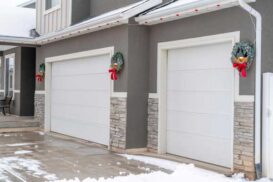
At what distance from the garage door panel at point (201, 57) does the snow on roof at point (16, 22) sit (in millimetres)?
6699

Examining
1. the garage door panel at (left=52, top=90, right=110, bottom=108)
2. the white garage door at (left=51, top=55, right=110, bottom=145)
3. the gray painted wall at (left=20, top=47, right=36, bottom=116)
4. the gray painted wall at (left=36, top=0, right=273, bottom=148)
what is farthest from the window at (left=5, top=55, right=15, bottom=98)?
the gray painted wall at (left=36, top=0, right=273, bottom=148)

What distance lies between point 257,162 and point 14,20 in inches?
434

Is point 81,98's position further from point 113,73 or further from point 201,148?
point 201,148

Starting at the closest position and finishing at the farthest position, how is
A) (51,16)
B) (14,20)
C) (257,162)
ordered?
(257,162) < (51,16) < (14,20)

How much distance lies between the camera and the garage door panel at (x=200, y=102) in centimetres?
745

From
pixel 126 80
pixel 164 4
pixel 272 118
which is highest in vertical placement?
pixel 164 4

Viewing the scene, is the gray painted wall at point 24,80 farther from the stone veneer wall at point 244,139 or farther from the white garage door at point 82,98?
the stone veneer wall at point 244,139

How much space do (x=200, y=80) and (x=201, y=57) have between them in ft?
1.48

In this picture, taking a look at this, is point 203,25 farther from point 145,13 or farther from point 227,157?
point 227,157

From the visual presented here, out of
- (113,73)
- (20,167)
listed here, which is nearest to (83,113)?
(113,73)

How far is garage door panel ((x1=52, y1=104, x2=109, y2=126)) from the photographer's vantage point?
1033 centimetres

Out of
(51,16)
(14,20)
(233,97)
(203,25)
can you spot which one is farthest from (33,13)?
(233,97)

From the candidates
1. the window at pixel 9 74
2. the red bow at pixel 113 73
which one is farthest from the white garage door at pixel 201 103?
the window at pixel 9 74

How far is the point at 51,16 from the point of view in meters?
13.5
